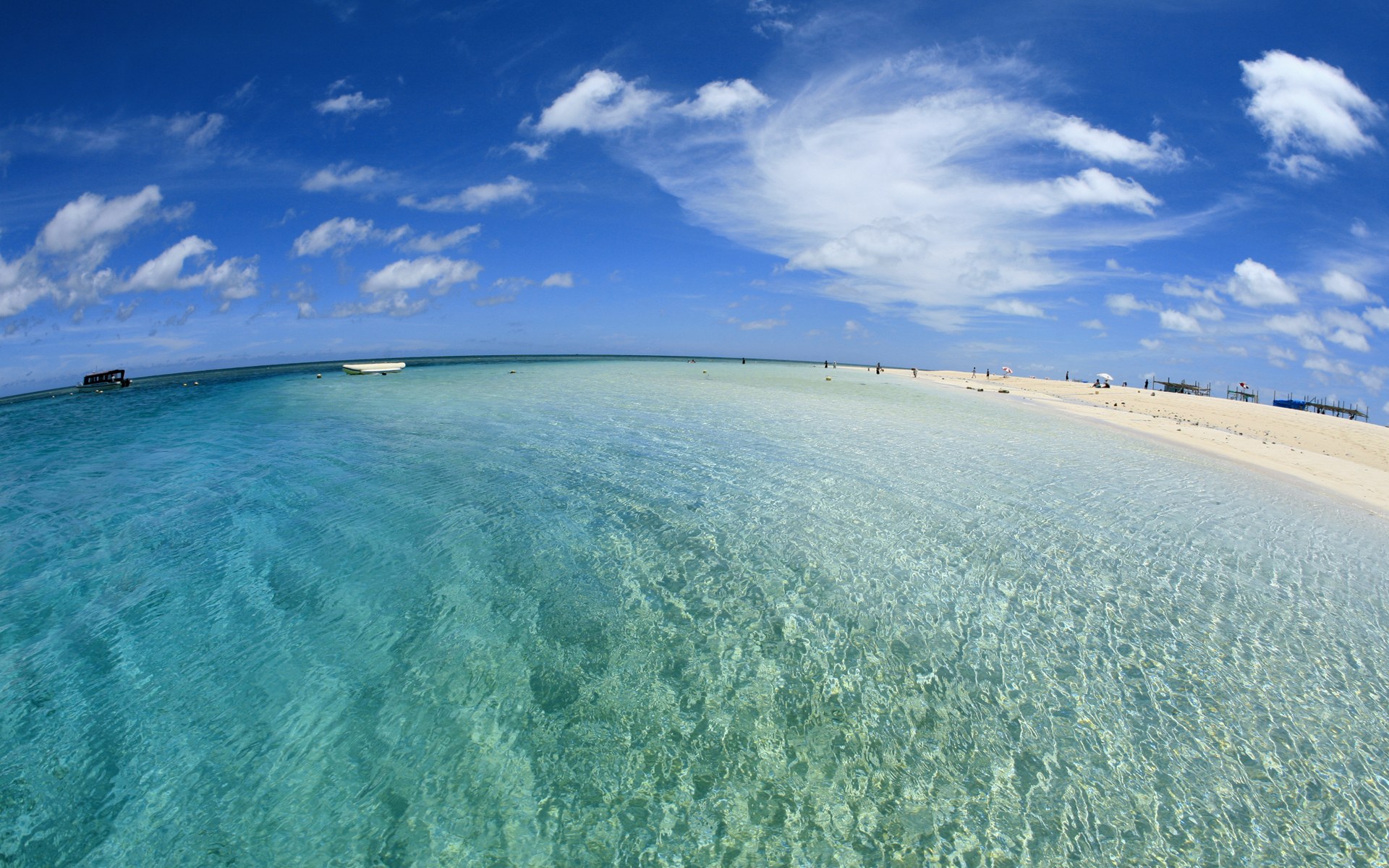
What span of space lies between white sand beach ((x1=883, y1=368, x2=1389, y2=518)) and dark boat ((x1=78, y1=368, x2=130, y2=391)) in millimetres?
88367

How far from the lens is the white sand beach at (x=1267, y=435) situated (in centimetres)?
1866

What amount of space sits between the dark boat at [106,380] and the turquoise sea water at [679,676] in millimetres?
63551

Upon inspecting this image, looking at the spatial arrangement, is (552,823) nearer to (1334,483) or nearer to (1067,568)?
(1067,568)

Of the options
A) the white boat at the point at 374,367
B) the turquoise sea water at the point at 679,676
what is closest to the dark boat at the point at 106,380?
the white boat at the point at 374,367

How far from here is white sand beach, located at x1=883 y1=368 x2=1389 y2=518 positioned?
18.7 metres

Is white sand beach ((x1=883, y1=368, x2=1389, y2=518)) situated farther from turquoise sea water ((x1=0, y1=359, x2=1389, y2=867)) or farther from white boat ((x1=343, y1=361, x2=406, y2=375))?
white boat ((x1=343, y1=361, x2=406, y2=375))

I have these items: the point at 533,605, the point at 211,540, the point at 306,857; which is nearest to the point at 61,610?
the point at 211,540

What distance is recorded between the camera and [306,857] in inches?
145

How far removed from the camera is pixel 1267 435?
97.8 ft

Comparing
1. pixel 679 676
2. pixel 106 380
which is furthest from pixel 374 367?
pixel 679 676

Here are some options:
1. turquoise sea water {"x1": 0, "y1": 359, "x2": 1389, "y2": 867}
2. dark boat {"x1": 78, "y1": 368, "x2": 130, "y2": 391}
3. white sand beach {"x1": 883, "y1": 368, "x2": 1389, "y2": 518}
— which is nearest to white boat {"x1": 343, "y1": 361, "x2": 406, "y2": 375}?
dark boat {"x1": 78, "y1": 368, "x2": 130, "y2": 391}

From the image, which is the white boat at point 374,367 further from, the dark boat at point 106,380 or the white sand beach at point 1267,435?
the white sand beach at point 1267,435

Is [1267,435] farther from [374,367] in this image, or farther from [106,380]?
[106,380]

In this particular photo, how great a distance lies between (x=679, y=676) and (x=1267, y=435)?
39750 mm
